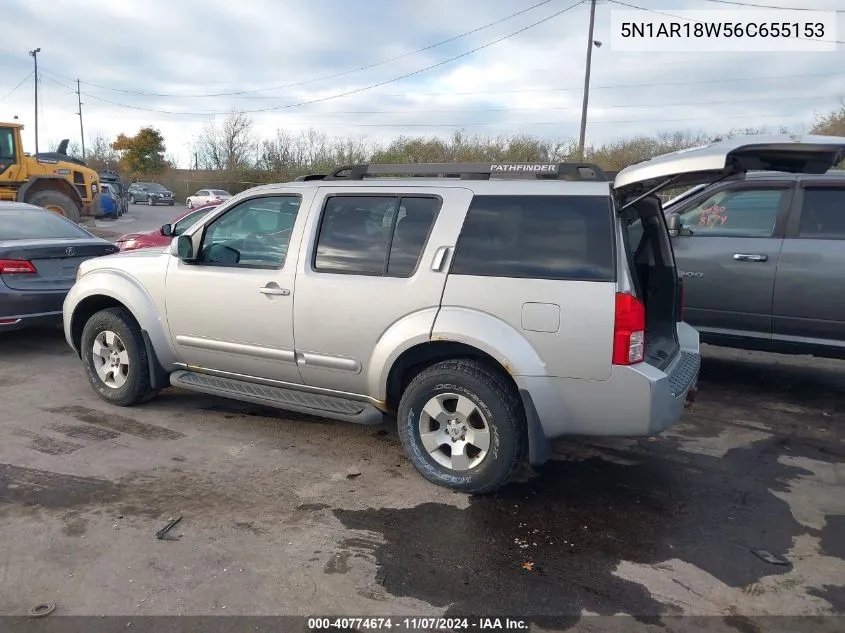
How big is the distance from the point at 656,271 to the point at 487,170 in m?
1.59

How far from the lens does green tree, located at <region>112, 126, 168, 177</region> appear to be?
5391 centimetres

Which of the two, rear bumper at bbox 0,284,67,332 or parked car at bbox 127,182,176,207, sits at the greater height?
parked car at bbox 127,182,176,207

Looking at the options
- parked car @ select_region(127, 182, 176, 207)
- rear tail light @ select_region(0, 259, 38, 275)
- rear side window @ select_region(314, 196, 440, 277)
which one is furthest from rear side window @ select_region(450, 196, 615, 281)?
parked car @ select_region(127, 182, 176, 207)

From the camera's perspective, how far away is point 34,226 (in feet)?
25.3

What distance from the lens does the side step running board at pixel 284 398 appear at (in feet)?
14.3

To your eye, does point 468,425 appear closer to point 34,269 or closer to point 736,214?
point 736,214

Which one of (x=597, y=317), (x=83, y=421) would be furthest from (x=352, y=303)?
(x=83, y=421)

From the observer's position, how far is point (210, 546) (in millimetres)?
3400

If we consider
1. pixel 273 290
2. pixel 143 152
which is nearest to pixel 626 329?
pixel 273 290

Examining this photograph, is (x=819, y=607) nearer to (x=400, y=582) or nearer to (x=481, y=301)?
(x=400, y=582)

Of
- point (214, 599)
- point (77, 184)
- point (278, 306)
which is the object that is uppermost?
point (77, 184)

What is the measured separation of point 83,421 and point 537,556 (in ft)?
11.8

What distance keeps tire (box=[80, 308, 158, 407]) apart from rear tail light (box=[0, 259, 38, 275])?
1.82m

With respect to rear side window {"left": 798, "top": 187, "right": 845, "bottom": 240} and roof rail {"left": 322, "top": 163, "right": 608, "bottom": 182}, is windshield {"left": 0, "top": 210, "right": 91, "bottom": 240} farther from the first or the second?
rear side window {"left": 798, "top": 187, "right": 845, "bottom": 240}
